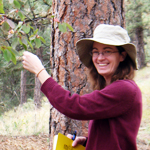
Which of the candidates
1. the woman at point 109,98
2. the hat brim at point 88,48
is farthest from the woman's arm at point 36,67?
the hat brim at point 88,48

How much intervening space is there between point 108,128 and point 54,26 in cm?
142

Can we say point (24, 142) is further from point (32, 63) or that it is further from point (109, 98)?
point (109, 98)

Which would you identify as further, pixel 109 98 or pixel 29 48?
pixel 29 48

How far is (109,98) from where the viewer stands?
55.6 inches

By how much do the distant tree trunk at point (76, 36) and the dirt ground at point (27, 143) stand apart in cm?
205

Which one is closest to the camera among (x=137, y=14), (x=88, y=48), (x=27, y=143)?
(x=88, y=48)

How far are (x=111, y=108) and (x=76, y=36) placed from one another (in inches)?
44.0

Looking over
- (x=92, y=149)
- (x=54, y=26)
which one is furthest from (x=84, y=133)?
(x=54, y=26)

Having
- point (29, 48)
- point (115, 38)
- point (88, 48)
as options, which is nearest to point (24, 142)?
point (88, 48)

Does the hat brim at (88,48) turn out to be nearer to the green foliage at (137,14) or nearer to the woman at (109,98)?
the woman at (109,98)

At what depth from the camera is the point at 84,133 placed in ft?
7.65

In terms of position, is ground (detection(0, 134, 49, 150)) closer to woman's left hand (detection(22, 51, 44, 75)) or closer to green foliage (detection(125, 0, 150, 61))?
woman's left hand (detection(22, 51, 44, 75))

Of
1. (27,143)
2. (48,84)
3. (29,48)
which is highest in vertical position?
(29,48)

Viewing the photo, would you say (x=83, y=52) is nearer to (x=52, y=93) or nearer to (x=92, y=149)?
(x=52, y=93)
